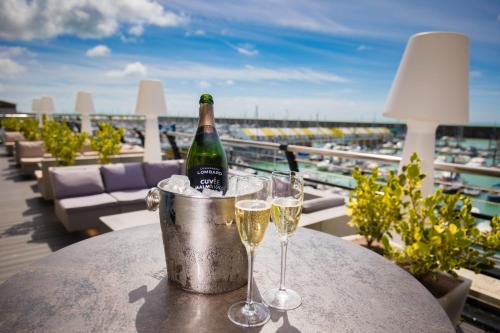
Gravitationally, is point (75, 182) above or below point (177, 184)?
below

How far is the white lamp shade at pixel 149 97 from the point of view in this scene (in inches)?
192

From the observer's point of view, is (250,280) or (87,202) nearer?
(250,280)

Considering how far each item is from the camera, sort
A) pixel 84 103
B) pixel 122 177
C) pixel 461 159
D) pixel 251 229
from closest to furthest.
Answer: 1. pixel 251 229
2. pixel 122 177
3. pixel 84 103
4. pixel 461 159

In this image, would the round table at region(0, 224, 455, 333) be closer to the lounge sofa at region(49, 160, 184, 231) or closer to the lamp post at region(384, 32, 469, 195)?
the lamp post at region(384, 32, 469, 195)

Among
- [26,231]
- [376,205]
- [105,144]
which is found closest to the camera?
[376,205]

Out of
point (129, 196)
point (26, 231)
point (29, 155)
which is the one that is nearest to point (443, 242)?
point (129, 196)

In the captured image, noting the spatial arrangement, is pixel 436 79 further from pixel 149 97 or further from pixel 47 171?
pixel 47 171

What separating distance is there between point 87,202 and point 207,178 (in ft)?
11.2

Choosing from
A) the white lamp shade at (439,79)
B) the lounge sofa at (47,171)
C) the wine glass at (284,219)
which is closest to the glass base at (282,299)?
the wine glass at (284,219)

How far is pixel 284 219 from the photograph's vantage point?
69 cm

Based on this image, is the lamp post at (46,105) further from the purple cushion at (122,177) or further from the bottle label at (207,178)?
the bottle label at (207,178)

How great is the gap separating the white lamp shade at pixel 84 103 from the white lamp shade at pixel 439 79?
7.71 meters

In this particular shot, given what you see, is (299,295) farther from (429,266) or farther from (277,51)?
(277,51)

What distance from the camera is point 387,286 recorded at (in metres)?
0.77
